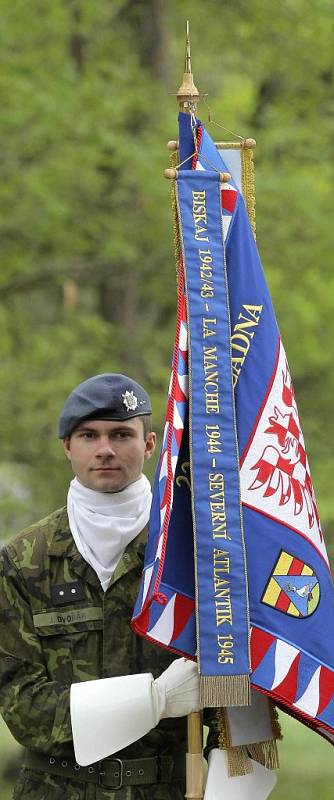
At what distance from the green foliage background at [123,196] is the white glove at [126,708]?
21.5ft

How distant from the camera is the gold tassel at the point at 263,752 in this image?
4504 mm

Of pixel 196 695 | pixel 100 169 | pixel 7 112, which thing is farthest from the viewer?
pixel 100 169

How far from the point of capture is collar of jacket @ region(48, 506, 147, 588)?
181 inches

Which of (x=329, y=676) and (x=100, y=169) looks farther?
(x=100, y=169)

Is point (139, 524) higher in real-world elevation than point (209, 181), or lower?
lower

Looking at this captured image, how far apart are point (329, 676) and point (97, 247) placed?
8122 millimetres

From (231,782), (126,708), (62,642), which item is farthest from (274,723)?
(62,642)

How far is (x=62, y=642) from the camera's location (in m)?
4.55

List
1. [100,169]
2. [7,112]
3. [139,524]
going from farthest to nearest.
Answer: [100,169]
[7,112]
[139,524]

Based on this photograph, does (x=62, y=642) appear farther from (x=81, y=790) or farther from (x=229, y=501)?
(x=229, y=501)

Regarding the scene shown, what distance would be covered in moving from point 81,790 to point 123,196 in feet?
26.5

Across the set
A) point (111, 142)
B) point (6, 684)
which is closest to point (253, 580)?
point (6, 684)

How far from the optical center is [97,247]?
40.3ft

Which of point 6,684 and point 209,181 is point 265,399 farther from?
point 6,684
